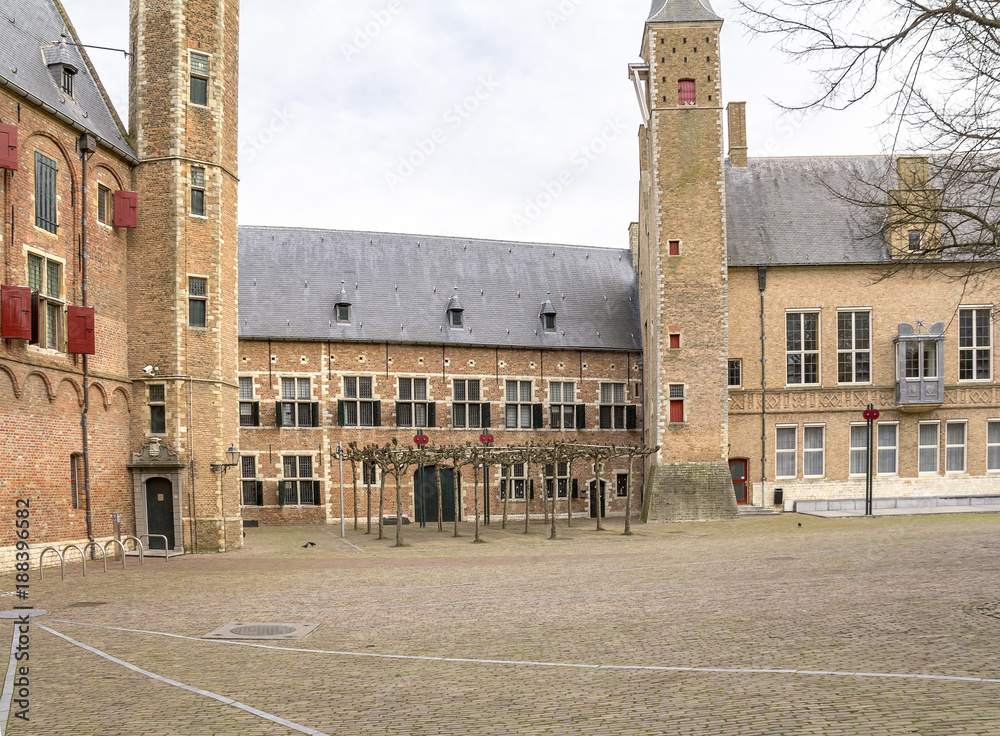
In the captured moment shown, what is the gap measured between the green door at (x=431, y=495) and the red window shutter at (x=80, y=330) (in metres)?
14.8

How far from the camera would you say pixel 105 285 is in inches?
853

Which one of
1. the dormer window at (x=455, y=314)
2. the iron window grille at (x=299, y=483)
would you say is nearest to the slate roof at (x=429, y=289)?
the dormer window at (x=455, y=314)

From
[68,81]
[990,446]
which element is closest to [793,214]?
[990,446]

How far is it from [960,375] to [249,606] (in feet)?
92.2

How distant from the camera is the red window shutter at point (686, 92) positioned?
30547 mm

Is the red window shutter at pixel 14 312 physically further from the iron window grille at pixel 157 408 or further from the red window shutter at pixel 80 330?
the iron window grille at pixel 157 408

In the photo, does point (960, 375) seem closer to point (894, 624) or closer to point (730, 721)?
point (894, 624)

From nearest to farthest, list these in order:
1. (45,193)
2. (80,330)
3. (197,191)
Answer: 1. (45,193)
2. (80,330)
3. (197,191)

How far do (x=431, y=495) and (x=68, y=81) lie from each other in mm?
18102

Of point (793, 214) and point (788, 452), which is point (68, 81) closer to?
point (793, 214)

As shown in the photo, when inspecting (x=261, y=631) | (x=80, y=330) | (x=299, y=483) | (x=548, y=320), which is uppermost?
(x=548, y=320)

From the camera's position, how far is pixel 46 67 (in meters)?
21.0

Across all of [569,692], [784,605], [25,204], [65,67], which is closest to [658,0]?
[65,67]

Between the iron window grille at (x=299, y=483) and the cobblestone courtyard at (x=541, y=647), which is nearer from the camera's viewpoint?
the cobblestone courtyard at (x=541, y=647)
